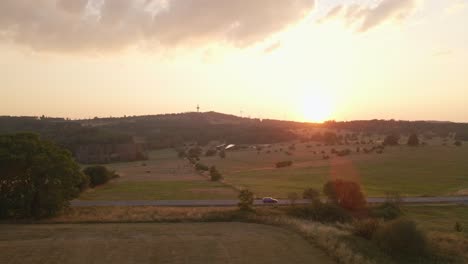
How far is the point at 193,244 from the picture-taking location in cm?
3222

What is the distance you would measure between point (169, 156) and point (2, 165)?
385ft

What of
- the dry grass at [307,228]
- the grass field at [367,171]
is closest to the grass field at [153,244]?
the dry grass at [307,228]

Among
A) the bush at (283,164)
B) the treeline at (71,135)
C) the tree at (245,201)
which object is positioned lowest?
the bush at (283,164)

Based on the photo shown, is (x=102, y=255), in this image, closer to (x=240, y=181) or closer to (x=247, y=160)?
(x=240, y=181)

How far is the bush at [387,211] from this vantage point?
2004 inches

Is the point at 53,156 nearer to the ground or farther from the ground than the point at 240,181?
farther from the ground

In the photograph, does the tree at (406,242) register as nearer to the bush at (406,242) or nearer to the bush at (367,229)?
the bush at (406,242)

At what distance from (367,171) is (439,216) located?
175 feet

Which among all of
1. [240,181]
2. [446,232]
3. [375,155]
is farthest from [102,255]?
[375,155]

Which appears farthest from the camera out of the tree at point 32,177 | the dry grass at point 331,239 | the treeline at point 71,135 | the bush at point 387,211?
the treeline at point 71,135

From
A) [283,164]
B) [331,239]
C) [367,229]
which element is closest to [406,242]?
[367,229]

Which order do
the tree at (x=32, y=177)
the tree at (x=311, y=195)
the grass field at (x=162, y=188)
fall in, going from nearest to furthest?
the tree at (x=32, y=177)
the tree at (x=311, y=195)
the grass field at (x=162, y=188)

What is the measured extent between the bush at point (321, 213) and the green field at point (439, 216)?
6766mm

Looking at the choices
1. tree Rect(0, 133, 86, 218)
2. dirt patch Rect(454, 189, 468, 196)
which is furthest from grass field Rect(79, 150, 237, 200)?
dirt patch Rect(454, 189, 468, 196)
